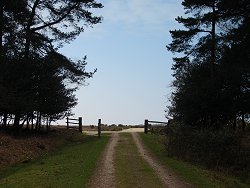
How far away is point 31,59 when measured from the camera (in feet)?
113

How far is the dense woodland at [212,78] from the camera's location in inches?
1105

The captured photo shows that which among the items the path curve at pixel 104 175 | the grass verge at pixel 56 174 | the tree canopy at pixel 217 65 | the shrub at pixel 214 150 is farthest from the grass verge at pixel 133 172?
the tree canopy at pixel 217 65

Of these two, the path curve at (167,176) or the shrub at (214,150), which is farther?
the shrub at (214,150)

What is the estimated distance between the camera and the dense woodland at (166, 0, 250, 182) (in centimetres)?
2806

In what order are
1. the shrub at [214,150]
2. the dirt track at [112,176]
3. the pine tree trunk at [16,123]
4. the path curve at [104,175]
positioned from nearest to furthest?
1. the path curve at [104,175]
2. the dirt track at [112,176]
3. the shrub at [214,150]
4. the pine tree trunk at [16,123]

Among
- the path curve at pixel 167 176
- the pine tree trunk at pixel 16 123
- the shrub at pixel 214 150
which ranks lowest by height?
the path curve at pixel 167 176

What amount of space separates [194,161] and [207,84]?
503 inches

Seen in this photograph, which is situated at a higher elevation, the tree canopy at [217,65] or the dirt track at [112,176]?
the tree canopy at [217,65]

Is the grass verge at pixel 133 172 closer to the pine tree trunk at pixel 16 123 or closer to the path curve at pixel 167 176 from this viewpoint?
the path curve at pixel 167 176

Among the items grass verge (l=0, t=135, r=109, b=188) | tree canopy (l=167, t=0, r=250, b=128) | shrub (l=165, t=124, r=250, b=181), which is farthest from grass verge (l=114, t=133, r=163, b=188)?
tree canopy (l=167, t=0, r=250, b=128)

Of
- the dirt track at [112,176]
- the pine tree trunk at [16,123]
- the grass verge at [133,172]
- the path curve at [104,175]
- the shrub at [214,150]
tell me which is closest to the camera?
the path curve at [104,175]

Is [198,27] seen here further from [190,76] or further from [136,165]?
[136,165]

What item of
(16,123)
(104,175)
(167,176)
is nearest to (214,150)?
(167,176)

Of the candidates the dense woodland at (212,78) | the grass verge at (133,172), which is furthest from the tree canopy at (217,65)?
the grass verge at (133,172)
